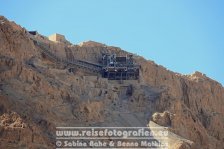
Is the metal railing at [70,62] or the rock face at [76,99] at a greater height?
the metal railing at [70,62]

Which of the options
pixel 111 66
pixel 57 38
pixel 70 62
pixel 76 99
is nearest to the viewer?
pixel 76 99

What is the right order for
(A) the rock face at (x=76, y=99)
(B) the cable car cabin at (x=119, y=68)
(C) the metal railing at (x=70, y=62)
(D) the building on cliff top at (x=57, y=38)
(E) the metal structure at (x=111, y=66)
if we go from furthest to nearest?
(D) the building on cliff top at (x=57, y=38) → (B) the cable car cabin at (x=119, y=68) → (E) the metal structure at (x=111, y=66) → (C) the metal railing at (x=70, y=62) → (A) the rock face at (x=76, y=99)

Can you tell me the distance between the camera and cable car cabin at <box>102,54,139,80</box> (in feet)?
305

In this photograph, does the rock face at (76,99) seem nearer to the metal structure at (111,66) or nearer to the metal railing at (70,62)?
the metal railing at (70,62)

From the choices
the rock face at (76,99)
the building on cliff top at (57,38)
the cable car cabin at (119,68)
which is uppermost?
the building on cliff top at (57,38)

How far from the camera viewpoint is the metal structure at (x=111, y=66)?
91.2 metres

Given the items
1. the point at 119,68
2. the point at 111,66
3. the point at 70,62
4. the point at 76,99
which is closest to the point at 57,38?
the point at 70,62

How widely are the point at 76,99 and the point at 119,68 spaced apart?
19950 millimetres

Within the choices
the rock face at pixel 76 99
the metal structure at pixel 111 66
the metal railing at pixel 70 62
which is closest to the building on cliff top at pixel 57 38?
the rock face at pixel 76 99

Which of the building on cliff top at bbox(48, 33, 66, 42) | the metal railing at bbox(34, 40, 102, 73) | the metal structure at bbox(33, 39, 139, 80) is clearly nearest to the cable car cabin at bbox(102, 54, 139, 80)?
the metal structure at bbox(33, 39, 139, 80)

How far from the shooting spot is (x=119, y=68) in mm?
93312

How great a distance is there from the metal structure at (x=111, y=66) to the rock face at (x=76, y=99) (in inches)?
40.5

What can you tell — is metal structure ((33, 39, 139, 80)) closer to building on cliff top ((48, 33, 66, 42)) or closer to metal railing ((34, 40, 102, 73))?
metal railing ((34, 40, 102, 73))

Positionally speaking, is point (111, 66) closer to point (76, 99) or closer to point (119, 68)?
point (119, 68)
